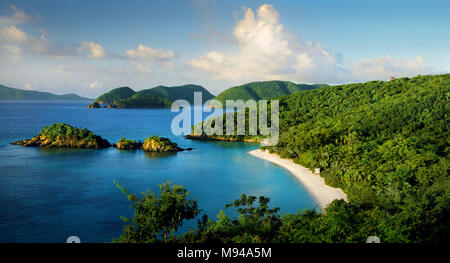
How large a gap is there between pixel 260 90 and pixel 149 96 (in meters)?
50.4

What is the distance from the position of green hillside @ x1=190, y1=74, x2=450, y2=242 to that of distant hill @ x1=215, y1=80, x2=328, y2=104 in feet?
214

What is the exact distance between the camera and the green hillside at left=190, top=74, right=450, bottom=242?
11703 millimetres

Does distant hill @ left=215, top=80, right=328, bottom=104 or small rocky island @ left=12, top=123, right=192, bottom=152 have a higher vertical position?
distant hill @ left=215, top=80, right=328, bottom=104

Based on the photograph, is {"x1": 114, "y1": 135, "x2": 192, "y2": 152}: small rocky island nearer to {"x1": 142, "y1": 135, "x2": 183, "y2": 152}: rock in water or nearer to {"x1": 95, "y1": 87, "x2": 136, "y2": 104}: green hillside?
{"x1": 142, "y1": 135, "x2": 183, "y2": 152}: rock in water

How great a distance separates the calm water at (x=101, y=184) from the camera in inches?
716

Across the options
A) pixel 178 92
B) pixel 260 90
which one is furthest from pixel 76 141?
pixel 178 92

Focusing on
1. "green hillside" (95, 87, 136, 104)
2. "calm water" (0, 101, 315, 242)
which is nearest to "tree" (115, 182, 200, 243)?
"calm water" (0, 101, 315, 242)

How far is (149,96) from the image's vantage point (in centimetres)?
14512

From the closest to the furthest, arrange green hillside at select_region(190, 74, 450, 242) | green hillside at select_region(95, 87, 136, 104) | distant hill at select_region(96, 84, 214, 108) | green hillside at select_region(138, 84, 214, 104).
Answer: green hillside at select_region(190, 74, 450, 242)
distant hill at select_region(96, 84, 214, 108)
green hillside at select_region(95, 87, 136, 104)
green hillside at select_region(138, 84, 214, 104)

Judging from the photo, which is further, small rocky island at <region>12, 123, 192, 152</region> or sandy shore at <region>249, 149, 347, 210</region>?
small rocky island at <region>12, 123, 192, 152</region>

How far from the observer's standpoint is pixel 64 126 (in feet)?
148
